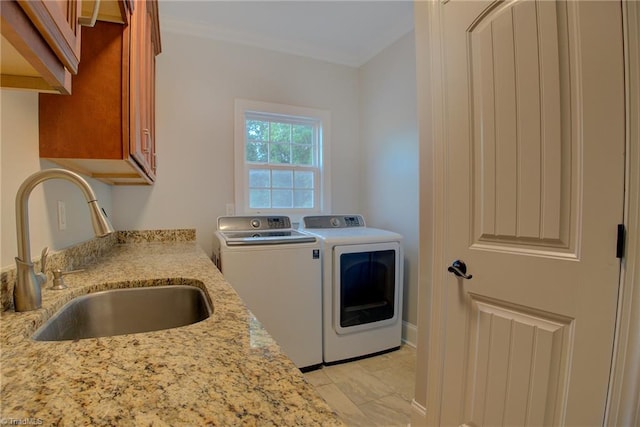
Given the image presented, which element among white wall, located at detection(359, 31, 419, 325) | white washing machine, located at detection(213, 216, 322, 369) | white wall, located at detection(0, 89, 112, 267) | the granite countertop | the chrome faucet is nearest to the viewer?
the granite countertop

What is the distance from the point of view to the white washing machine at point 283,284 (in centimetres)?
196

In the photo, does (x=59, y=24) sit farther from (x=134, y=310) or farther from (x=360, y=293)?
(x=360, y=293)

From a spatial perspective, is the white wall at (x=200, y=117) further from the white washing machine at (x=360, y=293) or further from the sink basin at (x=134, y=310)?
the sink basin at (x=134, y=310)

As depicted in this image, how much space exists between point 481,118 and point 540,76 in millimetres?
231

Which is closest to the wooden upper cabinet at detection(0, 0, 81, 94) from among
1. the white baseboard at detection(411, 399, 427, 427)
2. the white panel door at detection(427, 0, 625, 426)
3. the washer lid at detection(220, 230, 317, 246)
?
the white panel door at detection(427, 0, 625, 426)

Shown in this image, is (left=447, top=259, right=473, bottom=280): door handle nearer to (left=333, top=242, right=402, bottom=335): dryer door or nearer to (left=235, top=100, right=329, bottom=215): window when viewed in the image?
(left=333, top=242, right=402, bottom=335): dryer door

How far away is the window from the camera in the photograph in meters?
2.73

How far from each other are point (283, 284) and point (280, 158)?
4.47ft

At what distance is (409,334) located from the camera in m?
2.55

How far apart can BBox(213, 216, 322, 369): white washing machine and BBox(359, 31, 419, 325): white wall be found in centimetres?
89

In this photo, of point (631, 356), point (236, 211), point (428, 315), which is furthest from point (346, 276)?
point (631, 356)

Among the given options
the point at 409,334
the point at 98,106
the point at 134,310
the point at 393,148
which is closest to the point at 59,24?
the point at 98,106

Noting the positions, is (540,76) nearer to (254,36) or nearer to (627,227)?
(627,227)

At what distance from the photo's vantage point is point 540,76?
3.42ft
